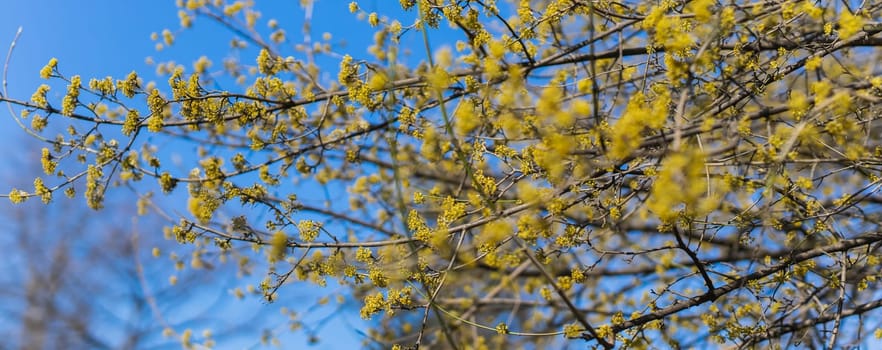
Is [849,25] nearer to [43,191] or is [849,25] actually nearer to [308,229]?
[308,229]

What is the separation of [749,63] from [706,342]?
7.36 ft

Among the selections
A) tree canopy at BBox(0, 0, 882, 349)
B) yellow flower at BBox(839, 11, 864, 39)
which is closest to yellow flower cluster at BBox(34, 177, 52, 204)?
tree canopy at BBox(0, 0, 882, 349)

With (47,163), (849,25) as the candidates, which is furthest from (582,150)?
(47,163)

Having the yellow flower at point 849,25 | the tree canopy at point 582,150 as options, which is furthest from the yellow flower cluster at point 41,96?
the yellow flower at point 849,25

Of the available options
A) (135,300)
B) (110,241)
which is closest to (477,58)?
(135,300)

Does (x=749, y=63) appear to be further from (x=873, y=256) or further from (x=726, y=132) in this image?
(x=873, y=256)

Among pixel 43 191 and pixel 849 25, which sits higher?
pixel 43 191

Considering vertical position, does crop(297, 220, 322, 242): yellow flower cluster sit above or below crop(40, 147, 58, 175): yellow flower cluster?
below

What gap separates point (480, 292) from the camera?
6586 mm

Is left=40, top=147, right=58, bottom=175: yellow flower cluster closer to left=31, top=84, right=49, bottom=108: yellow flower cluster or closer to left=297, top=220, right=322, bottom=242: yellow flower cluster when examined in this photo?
left=31, top=84, right=49, bottom=108: yellow flower cluster

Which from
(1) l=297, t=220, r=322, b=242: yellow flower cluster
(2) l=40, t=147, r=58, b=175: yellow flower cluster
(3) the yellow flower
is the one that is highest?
(2) l=40, t=147, r=58, b=175: yellow flower cluster

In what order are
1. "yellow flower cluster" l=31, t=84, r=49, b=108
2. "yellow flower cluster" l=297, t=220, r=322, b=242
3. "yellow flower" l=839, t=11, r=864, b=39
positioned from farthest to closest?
"yellow flower cluster" l=31, t=84, r=49, b=108 → "yellow flower cluster" l=297, t=220, r=322, b=242 → "yellow flower" l=839, t=11, r=864, b=39

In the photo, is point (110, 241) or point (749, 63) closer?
point (749, 63)

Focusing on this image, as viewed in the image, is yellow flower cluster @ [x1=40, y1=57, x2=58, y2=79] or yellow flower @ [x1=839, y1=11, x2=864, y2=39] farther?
yellow flower cluster @ [x1=40, y1=57, x2=58, y2=79]
